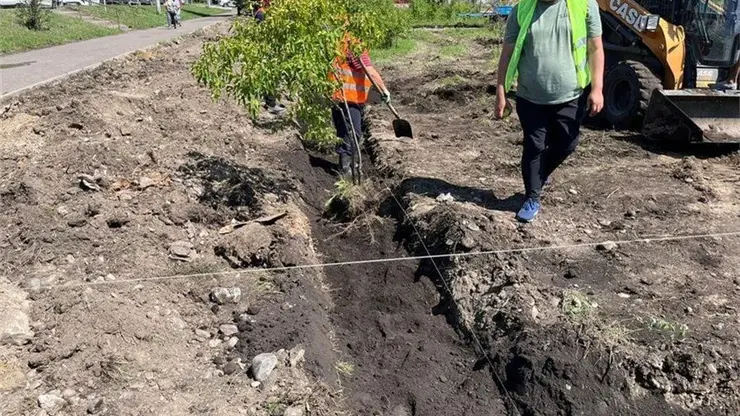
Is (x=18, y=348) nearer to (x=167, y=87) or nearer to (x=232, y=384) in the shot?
(x=232, y=384)

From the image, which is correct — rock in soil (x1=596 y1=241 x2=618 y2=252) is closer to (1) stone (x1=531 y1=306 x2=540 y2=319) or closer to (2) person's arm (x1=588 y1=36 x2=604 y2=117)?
(2) person's arm (x1=588 y1=36 x2=604 y2=117)

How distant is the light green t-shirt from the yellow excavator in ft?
9.82

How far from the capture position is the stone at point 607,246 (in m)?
4.49

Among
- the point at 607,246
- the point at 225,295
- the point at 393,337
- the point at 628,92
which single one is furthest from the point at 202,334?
the point at 628,92

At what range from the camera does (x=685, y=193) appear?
5711 millimetres

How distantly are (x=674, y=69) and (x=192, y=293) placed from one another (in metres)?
6.84

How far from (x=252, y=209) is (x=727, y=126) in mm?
5378

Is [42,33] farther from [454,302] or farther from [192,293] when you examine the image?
[454,302]

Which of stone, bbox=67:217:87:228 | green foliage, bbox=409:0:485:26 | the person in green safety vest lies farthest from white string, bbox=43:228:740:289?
green foliage, bbox=409:0:485:26

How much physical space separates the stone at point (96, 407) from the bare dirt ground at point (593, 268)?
202 centimetres

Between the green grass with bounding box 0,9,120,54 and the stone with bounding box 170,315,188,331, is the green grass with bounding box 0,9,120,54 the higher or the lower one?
the higher one

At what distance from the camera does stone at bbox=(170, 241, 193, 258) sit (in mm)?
4285

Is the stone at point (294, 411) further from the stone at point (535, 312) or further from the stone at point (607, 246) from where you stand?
the stone at point (607, 246)

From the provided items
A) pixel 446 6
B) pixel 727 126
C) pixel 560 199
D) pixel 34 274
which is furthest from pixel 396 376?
pixel 446 6
